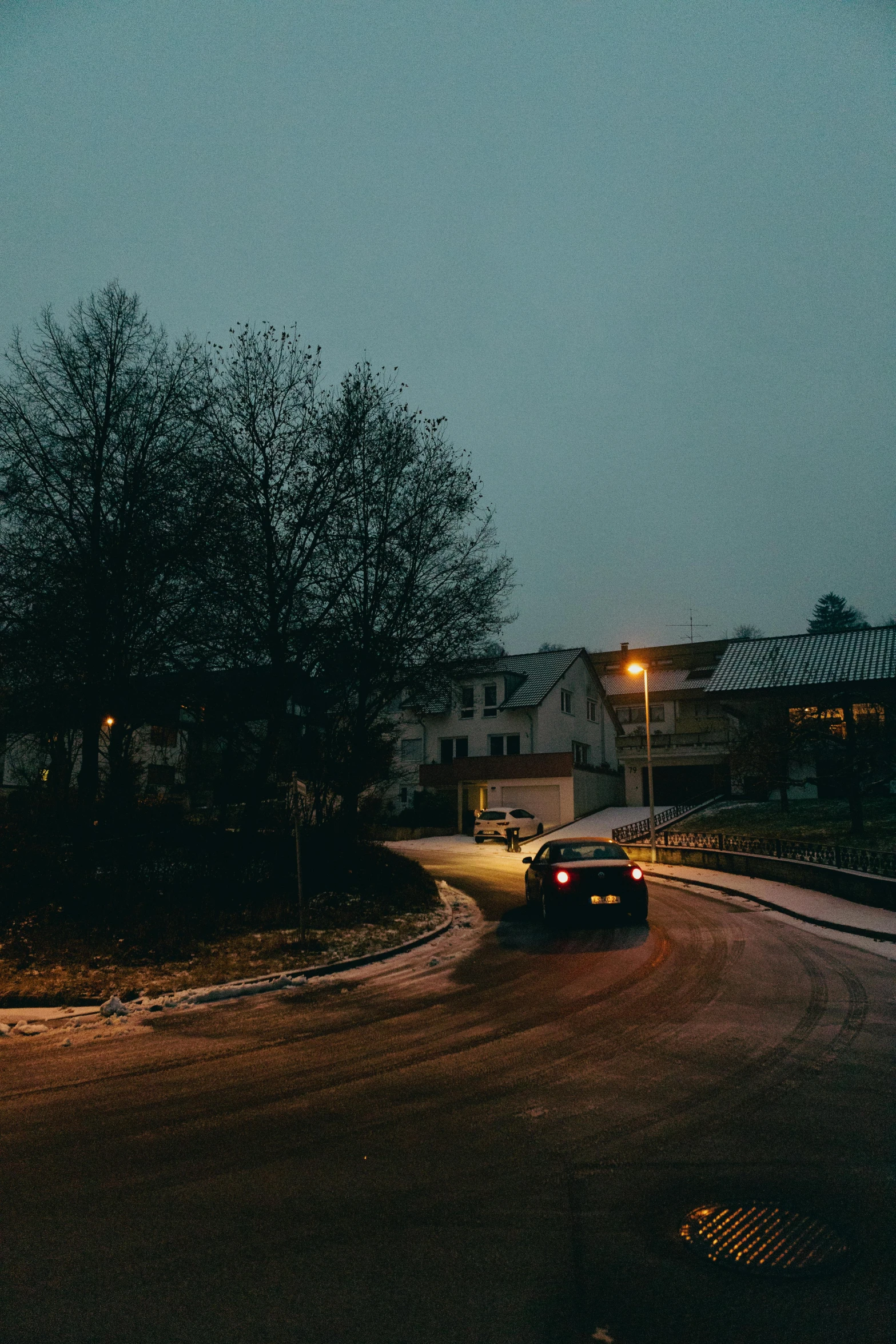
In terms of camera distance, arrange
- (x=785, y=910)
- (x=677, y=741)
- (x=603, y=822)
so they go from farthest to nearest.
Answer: (x=677, y=741) → (x=603, y=822) → (x=785, y=910)

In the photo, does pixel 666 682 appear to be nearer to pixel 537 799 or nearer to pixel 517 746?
pixel 517 746

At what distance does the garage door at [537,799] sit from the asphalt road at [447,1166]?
3398 cm

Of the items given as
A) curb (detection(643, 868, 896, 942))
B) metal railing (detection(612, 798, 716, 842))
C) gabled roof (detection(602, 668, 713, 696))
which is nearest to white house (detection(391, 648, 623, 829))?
metal railing (detection(612, 798, 716, 842))

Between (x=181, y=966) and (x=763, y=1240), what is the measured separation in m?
9.24

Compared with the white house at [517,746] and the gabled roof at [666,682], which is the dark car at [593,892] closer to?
the white house at [517,746]

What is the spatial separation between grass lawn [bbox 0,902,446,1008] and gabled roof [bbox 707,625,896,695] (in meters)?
28.9

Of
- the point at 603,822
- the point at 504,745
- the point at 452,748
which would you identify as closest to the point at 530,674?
the point at 504,745

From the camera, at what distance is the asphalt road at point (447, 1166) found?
3391 mm

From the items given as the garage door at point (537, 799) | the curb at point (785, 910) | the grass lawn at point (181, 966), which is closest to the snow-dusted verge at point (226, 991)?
the grass lawn at point (181, 966)

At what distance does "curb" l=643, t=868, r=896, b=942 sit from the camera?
12859 mm

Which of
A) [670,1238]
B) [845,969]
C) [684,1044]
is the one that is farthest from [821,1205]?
[845,969]

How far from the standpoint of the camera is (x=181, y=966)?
1129cm

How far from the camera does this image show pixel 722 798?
41.4m

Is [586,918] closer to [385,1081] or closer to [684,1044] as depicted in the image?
[684,1044]
